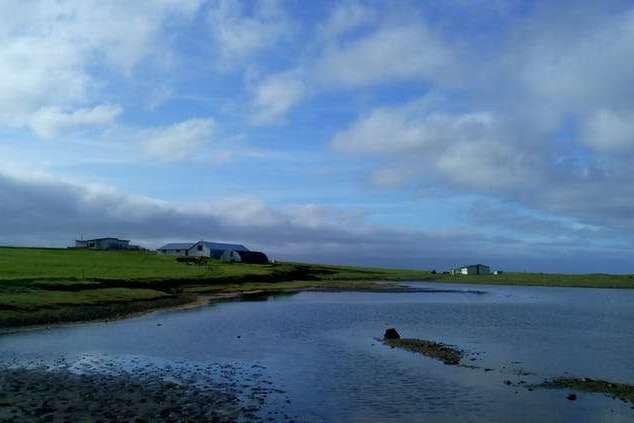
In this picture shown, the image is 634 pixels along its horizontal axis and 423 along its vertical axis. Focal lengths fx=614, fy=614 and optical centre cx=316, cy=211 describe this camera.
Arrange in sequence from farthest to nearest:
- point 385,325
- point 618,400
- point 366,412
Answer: point 385,325
point 618,400
point 366,412

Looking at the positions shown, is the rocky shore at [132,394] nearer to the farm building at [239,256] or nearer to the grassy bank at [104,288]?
the grassy bank at [104,288]

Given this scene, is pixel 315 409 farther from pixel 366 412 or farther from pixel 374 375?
pixel 374 375

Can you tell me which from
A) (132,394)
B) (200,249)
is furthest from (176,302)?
(200,249)

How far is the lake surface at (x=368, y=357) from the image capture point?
24.7 m

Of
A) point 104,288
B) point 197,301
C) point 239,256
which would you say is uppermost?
point 239,256

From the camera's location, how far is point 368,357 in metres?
37.2

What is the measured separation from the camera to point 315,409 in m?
23.8

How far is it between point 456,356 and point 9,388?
80.6 feet

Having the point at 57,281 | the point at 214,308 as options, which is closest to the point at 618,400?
the point at 214,308

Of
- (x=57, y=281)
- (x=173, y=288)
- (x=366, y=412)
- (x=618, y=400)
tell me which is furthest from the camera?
(x=173, y=288)

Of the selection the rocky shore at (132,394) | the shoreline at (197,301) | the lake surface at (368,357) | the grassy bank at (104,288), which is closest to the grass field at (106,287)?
the grassy bank at (104,288)

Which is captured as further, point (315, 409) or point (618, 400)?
point (618, 400)

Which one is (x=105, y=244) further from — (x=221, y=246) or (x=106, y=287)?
(x=106, y=287)

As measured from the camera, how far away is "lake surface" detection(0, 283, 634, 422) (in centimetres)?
2467
